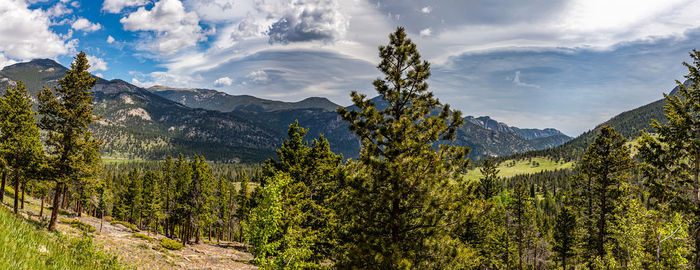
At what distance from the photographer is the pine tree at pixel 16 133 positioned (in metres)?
29.3

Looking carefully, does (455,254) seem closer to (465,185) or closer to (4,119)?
(465,185)

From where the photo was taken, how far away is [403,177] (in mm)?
13102

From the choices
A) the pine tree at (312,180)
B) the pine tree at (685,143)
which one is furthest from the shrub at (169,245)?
the pine tree at (685,143)

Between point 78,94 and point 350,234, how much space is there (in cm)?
2733

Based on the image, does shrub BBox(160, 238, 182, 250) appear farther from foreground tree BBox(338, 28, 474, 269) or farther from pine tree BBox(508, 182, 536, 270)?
pine tree BBox(508, 182, 536, 270)

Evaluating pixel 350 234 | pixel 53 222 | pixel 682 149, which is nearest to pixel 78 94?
pixel 53 222

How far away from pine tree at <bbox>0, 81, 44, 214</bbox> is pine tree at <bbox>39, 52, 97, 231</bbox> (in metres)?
3.67

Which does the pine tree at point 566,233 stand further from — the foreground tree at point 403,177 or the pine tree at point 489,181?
the foreground tree at point 403,177

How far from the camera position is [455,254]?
1341 centimetres

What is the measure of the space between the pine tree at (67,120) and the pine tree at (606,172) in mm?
43213

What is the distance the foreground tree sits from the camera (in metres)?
13.2

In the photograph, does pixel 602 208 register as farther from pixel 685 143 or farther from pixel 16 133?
pixel 16 133

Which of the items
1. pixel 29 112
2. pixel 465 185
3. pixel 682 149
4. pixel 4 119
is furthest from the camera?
pixel 29 112

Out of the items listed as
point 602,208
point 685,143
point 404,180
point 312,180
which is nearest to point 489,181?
point 602,208
